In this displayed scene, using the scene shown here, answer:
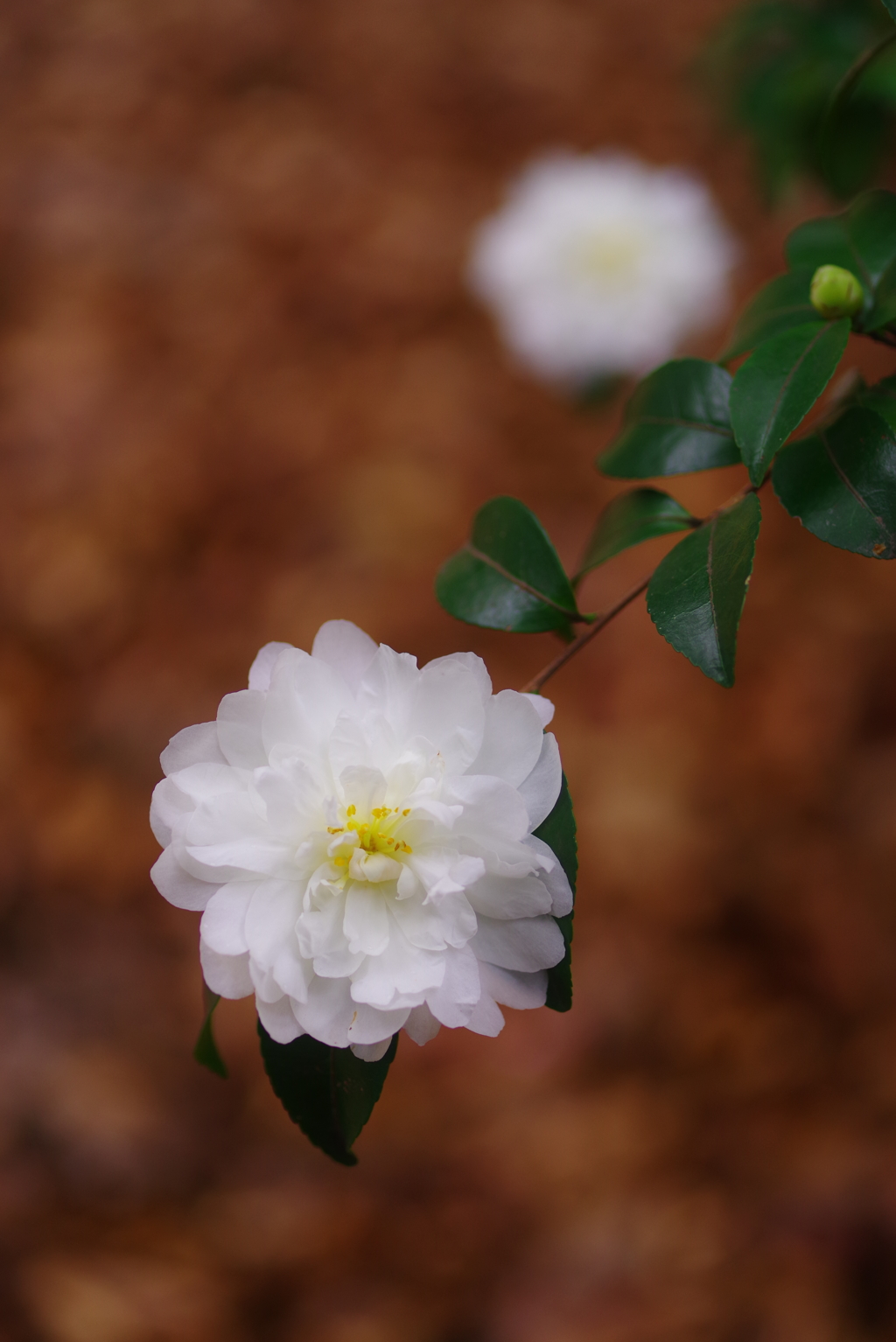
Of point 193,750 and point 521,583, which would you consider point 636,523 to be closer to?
point 521,583

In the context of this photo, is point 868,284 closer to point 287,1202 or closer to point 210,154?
point 287,1202

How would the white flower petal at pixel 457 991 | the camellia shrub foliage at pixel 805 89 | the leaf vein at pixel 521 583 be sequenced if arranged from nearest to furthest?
the white flower petal at pixel 457 991
the leaf vein at pixel 521 583
the camellia shrub foliage at pixel 805 89

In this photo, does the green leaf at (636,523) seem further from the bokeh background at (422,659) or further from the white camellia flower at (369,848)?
A: the bokeh background at (422,659)

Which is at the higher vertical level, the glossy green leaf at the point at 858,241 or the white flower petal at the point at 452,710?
the glossy green leaf at the point at 858,241

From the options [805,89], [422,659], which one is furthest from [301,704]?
[422,659]

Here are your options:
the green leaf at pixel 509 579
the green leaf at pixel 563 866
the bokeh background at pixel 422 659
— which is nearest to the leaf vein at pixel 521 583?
the green leaf at pixel 509 579

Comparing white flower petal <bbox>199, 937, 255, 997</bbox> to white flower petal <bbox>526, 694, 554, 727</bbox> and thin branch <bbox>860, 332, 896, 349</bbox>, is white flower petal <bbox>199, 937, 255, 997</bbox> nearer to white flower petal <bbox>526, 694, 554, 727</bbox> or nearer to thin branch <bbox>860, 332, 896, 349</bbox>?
white flower petal <bbox>526, 694, 554, 727</bbox>

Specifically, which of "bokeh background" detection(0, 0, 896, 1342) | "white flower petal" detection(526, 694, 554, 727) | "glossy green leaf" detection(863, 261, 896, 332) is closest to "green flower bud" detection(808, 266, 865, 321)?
"glossy green leaf" detection(863, 261, 896, 332)
